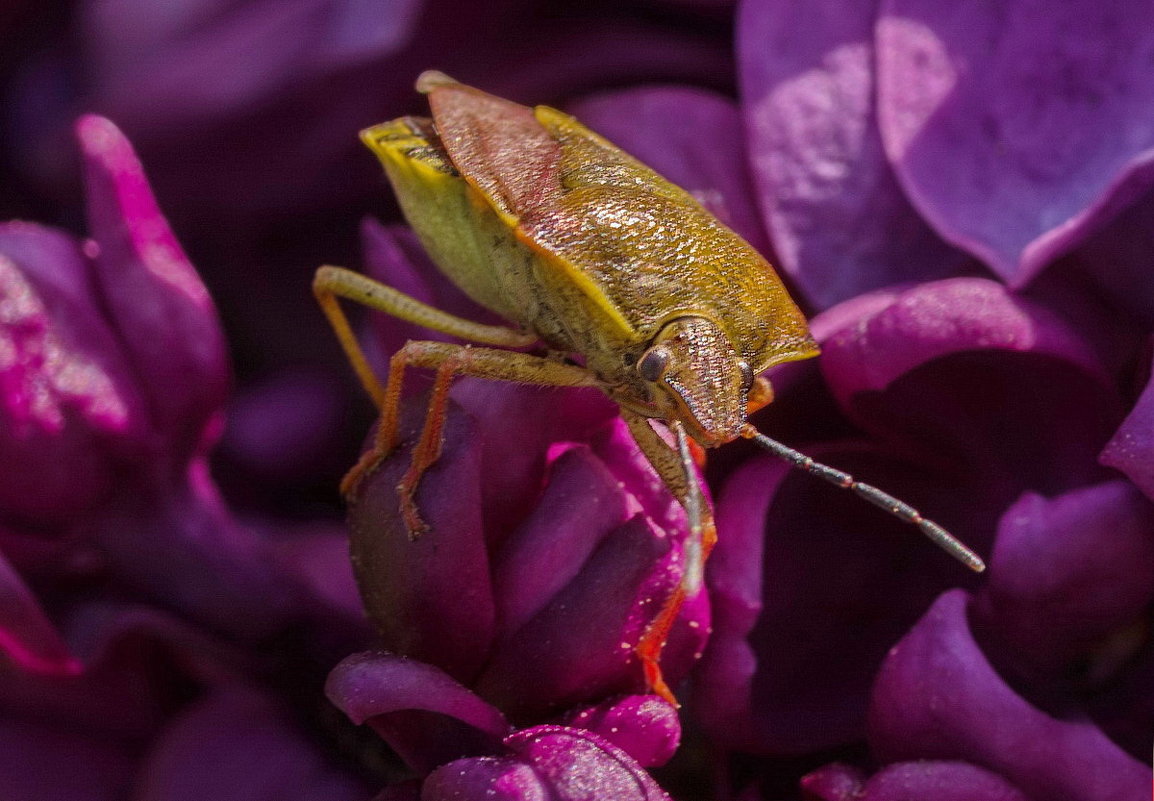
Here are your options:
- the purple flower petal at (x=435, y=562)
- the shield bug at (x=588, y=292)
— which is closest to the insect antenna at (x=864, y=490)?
the shield bug at (x=588, y=292)

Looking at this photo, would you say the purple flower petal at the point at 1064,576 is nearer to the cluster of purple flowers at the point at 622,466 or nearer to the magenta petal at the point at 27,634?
the cluster of purple flowers at the point at 622,466

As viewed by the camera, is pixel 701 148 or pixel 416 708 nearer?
pixel 416 708

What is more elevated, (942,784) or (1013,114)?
(1013,114)

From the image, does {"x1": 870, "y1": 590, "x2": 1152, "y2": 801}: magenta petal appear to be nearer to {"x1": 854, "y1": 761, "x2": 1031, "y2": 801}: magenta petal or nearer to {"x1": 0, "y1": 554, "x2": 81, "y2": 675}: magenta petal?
{"x1": 854, "y1": 761, "x2": 1031, "y2": 801}: magenta petal

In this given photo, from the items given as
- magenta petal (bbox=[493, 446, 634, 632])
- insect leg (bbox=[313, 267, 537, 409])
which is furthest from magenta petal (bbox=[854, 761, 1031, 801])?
insect leg (bbox=[313, 267, 537, 409])

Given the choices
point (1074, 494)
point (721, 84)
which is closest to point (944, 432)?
point (1074, 494)

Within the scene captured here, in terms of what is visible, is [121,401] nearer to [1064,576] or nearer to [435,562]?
[435,562]

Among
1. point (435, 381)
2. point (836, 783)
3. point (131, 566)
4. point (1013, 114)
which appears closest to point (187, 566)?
point (131, 566)
